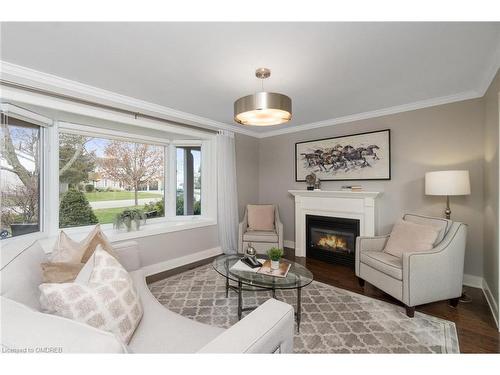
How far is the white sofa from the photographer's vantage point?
2.11 ft

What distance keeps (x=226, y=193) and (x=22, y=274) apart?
114 inches

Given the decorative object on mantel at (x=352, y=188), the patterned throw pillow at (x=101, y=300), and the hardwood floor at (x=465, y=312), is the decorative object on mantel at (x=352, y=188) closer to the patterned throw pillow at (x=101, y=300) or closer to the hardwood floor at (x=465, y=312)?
Answer: the hardwood floor at (x=465, y=312)

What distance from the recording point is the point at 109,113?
105 inches

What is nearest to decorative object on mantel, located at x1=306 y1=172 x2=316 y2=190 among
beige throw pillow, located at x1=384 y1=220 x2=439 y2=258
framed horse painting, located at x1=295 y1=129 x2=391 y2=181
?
framed horse painting, located at x1=295 y1=129 x2=391 y2=181

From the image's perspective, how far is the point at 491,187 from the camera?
229 cm

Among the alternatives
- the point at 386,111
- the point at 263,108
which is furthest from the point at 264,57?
the point at 386,111

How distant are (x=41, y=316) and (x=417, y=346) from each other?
2.28 metres

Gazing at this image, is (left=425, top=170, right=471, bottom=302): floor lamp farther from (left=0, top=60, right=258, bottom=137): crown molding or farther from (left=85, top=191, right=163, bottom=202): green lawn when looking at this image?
(left=85, top=191, right=163, bottom=202): green lawn

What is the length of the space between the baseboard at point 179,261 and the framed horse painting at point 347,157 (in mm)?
2007

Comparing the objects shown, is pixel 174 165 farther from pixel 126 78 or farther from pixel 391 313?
pixel 391 313

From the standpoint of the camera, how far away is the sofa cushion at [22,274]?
100cm

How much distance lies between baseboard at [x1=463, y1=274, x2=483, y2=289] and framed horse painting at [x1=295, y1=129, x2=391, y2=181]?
147 centimetres

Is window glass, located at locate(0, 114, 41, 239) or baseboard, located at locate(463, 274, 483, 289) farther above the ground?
window glass, located at locate(0, 114, 41, 239)
